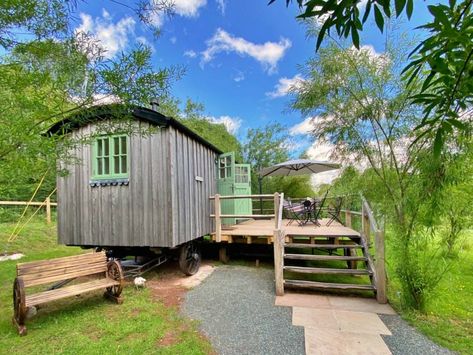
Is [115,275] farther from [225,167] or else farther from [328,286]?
[225,167]

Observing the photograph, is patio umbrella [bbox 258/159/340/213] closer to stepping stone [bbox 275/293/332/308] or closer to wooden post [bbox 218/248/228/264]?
wooden post [bbox 218/248/228/264]

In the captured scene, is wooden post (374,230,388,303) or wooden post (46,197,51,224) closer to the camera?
wooden post (374,230,388,303)

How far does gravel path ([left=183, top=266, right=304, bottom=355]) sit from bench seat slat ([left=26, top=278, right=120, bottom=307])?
1152mm

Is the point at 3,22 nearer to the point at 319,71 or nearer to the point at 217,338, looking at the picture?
the point at 217,338

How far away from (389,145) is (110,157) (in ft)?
15.1

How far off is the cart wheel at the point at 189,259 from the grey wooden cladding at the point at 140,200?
0.85 feet

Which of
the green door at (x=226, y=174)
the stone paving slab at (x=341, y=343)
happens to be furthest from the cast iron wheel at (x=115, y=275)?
the green door at (x=226, y=174)

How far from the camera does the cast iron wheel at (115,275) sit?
3.72m

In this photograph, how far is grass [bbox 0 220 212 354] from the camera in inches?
103

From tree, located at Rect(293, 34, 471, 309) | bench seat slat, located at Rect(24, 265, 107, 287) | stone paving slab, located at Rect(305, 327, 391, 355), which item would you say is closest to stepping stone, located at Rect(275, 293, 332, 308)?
stone paving slab, located at Rect(305, 327, 391, 355)

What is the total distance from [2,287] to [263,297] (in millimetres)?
4391

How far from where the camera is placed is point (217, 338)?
2785 millimetres

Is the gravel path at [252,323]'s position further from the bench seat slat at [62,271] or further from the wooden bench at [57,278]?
the bench seat slat at [62,271]

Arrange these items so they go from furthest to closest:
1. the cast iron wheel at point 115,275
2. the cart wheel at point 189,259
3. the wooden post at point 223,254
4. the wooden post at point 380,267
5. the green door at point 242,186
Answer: the green door at point 242,186
the wooden post at point 223,254
the cart wheel at point 189,259
the cast iron wheel at point 115,275
the wooden post at point 380,267
